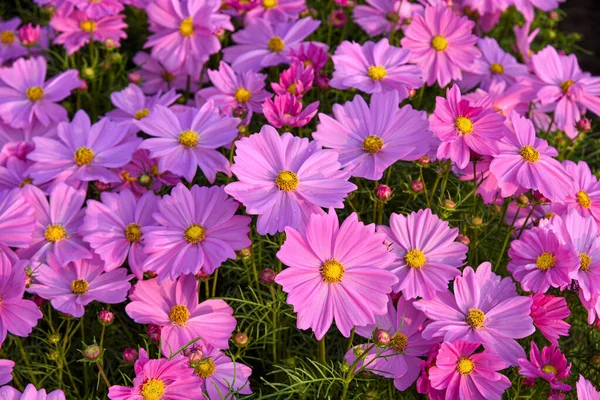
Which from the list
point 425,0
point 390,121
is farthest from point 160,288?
point 425,0

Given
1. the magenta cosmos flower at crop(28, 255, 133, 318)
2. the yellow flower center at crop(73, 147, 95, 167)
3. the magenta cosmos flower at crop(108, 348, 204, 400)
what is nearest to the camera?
the magenta cosmos flower at crop(108, 348, 204, 400)

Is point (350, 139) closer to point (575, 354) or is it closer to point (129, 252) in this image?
point (129, 252)

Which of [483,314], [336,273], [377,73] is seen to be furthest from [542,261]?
[377,73]

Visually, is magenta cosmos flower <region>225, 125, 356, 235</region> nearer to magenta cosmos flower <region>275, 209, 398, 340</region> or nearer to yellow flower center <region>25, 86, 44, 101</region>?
magenta cosmos flower <region>275, 209, 398, 340</region>

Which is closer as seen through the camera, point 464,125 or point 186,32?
point 464,125

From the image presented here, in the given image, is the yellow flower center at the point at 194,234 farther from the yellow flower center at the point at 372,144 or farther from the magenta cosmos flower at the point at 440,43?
the magenta cosmos flower at the point at 440,43

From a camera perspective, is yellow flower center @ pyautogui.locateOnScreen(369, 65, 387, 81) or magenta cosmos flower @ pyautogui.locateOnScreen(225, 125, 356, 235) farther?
yellow flower center @ pyautogui.locateOnScreen(369, 65, 387, 81)

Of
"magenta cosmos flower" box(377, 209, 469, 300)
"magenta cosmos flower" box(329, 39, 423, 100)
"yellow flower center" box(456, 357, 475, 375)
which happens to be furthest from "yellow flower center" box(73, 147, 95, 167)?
"yellow flower center" box(456, 357, 475, 375)

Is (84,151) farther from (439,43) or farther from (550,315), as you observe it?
(550,315)
